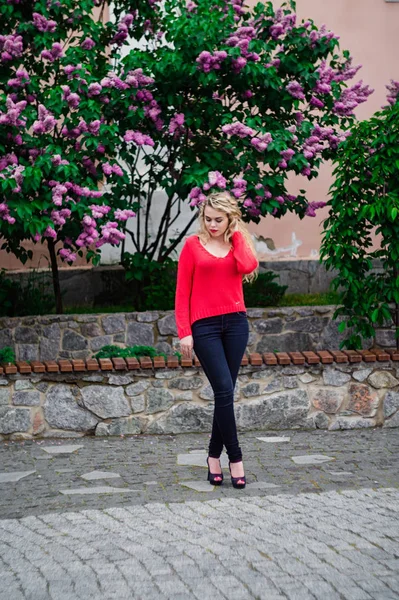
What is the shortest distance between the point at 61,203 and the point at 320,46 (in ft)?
9.97

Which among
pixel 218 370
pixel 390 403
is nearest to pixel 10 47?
pixel 218 370

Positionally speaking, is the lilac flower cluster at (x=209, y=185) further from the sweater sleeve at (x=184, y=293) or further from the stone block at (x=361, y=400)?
the sweater sleeve at (x=184, y=293)

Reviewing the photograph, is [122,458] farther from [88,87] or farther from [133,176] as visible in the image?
[133,176]

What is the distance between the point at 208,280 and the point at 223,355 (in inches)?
17.3

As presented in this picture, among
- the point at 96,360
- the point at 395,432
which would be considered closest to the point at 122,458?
the point at 96,360

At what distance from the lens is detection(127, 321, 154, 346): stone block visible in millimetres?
9430

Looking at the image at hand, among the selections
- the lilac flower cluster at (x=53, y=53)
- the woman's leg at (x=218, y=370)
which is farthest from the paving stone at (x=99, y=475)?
the lilac flower cluster at (x=53, y=53)

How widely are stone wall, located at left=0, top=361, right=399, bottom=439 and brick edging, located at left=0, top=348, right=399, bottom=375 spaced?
0.05 meters

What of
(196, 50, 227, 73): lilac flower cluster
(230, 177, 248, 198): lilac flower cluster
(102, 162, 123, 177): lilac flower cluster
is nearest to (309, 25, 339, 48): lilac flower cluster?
(196, 50, 227, 73): lilac flower cluster

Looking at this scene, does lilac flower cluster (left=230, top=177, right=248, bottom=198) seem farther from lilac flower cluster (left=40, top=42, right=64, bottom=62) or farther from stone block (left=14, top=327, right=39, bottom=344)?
stone block (left=14, top=327, right=39, bottom=344)

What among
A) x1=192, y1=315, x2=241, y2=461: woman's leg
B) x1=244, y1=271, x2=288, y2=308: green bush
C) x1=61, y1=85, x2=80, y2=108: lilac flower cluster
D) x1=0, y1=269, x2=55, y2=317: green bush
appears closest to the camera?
x1=192, y1=315, x2=241, y2=461: woman's leg

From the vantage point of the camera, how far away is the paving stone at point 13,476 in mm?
5855

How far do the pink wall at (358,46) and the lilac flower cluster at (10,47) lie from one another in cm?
397

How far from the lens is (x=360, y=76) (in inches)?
457
